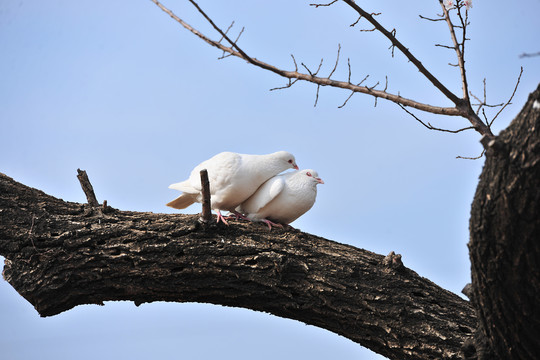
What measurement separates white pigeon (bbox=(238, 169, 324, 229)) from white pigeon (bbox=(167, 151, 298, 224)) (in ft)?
0.26

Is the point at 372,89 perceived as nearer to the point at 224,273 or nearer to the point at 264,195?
the point at 264,195

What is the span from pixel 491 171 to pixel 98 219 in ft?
7.59

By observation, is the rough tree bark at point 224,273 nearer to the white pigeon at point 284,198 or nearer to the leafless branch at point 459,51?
the white pigeon at point 284,198

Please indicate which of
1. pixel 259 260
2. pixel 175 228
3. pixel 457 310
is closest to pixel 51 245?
pixel 175 228

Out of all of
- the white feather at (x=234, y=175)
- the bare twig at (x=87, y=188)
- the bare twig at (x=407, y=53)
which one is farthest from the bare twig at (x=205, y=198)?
the bare twig at (x=407, y=53)

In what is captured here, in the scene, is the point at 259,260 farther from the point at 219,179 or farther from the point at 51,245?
the point at 51,245

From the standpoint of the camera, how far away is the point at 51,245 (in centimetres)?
351

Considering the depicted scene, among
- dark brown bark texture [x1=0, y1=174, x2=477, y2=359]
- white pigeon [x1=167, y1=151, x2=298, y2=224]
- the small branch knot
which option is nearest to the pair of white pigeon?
white pigeon [x1=167, y1=151, x2=298, y2=224]

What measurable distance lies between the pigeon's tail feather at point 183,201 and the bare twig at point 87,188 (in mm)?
586

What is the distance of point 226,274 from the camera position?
11.2 ft

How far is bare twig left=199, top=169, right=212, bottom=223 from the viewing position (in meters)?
3.31

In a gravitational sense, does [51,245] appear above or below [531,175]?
below

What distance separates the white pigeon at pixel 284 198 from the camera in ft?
12.5

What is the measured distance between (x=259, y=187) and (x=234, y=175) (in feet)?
0.85
